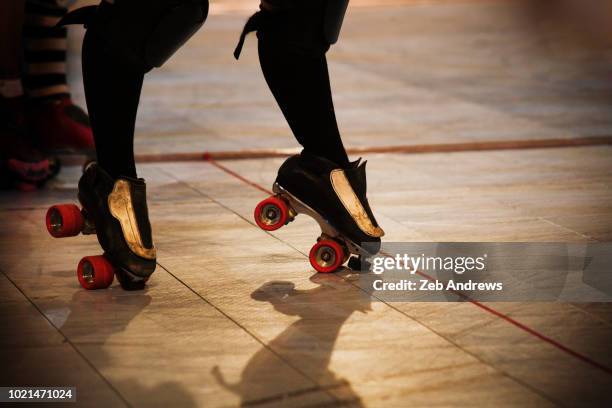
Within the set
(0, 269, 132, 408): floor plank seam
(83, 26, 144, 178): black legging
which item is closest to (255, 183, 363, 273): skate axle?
(83, 26, 144, 178): black legging

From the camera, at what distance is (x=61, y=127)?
7.80 feet

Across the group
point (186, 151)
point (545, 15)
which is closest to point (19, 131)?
point (186, 151)

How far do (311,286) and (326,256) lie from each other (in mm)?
74

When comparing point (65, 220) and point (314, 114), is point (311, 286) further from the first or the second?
→ point (65, 220)

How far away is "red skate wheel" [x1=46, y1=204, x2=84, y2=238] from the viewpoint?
5.22 feet

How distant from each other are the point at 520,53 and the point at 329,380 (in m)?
3.23

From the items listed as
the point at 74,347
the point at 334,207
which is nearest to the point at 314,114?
the point at 334,207

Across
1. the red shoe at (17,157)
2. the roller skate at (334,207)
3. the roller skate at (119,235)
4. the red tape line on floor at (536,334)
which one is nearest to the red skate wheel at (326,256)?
the roller skate at (334,207)

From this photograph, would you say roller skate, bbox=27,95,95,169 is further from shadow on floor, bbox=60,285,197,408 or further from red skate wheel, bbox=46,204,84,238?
shadow on floor, bbox=60,285,197,408

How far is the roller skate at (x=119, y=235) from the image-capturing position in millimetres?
1518

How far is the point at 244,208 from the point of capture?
2.01 m

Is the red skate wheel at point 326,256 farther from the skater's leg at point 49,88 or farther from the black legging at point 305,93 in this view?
the skater's leg at point 49,88

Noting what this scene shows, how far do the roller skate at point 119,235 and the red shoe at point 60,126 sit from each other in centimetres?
83

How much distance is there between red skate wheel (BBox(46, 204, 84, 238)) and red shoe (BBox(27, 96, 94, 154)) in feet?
2.48
